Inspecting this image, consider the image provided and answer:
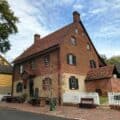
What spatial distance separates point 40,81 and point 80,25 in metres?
10.5

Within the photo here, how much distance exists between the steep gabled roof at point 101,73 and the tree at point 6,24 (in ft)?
42.6

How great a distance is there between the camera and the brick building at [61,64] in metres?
34.3

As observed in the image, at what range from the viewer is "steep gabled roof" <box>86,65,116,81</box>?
1347 inches

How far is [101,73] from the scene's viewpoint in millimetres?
35375

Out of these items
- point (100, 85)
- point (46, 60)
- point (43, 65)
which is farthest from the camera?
point (43, 65)

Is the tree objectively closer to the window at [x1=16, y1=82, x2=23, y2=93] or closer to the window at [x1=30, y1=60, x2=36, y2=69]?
the window at [x1=30, y1=60, x2=36, y2=69]

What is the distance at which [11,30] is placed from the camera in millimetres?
29875

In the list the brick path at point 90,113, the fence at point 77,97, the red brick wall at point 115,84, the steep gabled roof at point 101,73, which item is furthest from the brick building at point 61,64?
the brick path at point 90,113

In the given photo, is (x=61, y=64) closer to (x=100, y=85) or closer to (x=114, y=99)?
(x=100, y=85)

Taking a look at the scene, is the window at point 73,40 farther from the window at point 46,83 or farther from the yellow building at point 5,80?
the yellow building at point 5,80

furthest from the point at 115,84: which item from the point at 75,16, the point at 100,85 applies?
the point at 75,16

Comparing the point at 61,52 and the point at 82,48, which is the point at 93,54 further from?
the point at 61,52

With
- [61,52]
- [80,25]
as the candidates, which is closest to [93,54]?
[80,25]

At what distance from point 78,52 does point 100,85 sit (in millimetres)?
5921
